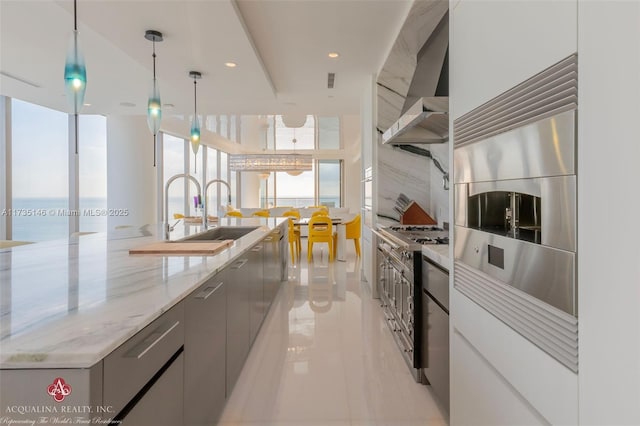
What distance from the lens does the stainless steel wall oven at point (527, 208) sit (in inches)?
35.3

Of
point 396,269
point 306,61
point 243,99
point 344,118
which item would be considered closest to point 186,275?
point 396,269

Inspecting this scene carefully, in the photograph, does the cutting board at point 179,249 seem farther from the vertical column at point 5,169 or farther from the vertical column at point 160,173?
the vertical column at point 160,173

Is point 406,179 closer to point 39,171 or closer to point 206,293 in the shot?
point 206,293

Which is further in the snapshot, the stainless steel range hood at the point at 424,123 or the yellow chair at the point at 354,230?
the yellow chair at the point at 354,230

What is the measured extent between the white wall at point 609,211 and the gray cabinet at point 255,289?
2.12 meters

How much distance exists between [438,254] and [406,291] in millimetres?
691

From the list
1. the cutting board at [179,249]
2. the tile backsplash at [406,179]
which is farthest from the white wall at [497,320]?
the tile backsplash at [406,179]

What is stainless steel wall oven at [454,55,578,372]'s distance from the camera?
2.94 feet

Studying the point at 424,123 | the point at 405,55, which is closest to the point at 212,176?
the point at 405,55

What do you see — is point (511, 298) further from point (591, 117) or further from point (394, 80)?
point (394, 80)

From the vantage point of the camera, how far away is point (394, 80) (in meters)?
4.23

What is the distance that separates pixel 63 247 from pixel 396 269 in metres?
→ 2.26

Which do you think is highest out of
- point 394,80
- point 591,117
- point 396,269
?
point 394,80

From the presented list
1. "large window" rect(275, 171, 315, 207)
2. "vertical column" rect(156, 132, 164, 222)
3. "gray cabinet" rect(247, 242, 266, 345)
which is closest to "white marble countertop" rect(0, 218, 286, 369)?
Answer: "gray cabinet" rect(247, 242, 266, 345)
